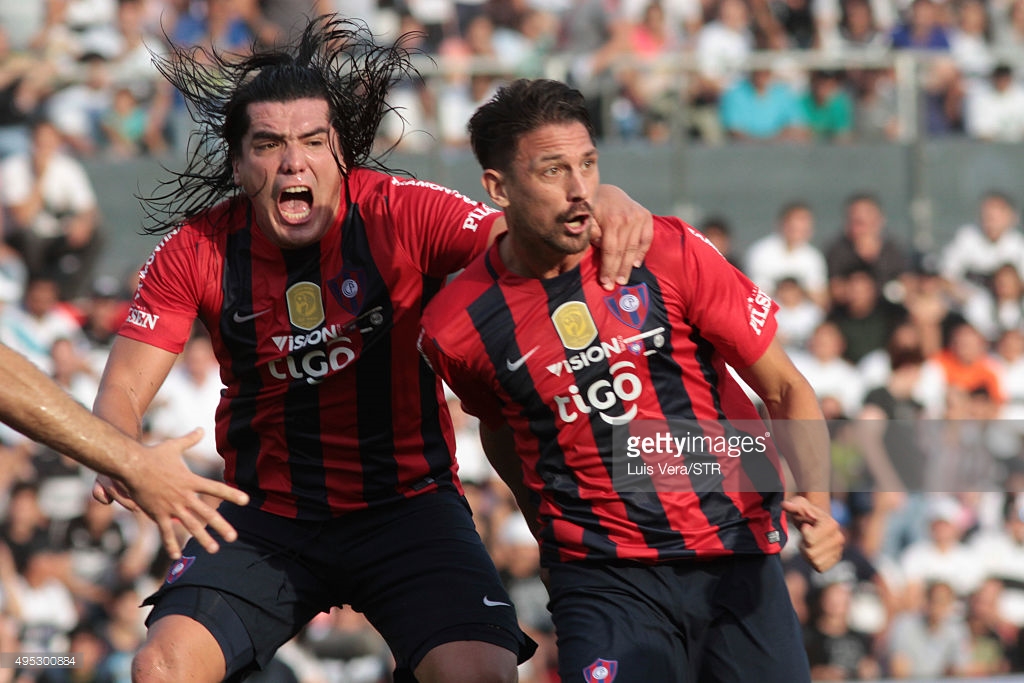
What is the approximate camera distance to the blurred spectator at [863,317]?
10797mm

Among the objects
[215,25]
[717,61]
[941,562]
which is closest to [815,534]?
[941,562]

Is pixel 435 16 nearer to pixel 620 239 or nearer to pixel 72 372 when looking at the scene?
pixel 72 372

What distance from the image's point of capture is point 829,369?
10539mm

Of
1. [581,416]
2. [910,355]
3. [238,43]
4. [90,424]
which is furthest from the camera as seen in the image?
[238,43]

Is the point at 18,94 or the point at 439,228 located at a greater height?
the point at 18,94

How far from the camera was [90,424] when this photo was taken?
150 inches

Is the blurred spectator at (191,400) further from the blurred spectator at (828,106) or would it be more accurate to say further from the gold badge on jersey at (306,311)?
the blurred spectator at (828,106)

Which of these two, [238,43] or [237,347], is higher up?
[238,43]

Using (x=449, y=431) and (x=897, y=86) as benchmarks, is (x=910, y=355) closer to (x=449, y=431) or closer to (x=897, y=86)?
(x=897, y=86)

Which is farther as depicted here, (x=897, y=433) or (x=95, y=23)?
(x=95, y=23)

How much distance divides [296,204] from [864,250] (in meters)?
7.29

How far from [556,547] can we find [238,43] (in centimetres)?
826

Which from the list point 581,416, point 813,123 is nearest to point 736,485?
point 581,416

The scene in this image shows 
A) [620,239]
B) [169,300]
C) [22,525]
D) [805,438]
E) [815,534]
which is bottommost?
[22,525]
